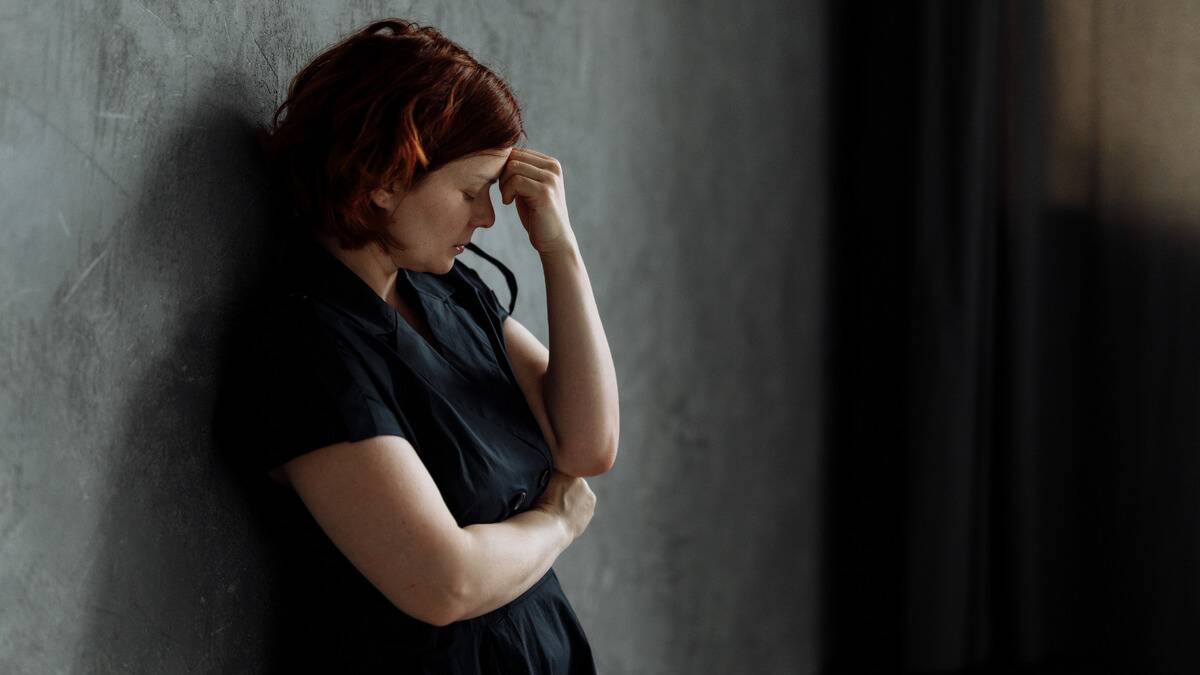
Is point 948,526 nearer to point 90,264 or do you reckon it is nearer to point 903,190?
point 903,190

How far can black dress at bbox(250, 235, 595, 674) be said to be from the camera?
111 cm

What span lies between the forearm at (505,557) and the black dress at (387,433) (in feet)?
0.10

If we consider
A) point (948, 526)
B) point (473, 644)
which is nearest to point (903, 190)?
point (948, 526)

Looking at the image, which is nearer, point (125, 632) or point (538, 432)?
point (125, 632)

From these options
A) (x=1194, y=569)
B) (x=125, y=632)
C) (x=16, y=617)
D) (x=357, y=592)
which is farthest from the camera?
(x=1194, y=569)

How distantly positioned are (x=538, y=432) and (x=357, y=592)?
294 millimetres

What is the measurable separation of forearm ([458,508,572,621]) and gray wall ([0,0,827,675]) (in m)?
0.25

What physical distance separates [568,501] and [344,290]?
14.9 inches

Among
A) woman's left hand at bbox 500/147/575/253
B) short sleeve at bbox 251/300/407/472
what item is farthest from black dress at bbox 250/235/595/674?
woman's left hand at bbox 500/147/575/253

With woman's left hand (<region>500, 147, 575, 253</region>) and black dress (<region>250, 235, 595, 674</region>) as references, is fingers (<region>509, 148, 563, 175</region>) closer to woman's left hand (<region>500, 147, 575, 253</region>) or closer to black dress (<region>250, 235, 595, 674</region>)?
woman's left hand (<region>500, 147, 575, 253</region>)

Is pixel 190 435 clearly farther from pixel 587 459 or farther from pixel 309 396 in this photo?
pixel 587 459

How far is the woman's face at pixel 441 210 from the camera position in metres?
1.22

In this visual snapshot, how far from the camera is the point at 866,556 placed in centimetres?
309

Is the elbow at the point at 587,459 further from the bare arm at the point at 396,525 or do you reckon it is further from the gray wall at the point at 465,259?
the gray wall at the point at 465,259
